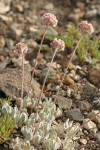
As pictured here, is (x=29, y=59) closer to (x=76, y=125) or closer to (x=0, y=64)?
(x=0, y=64)

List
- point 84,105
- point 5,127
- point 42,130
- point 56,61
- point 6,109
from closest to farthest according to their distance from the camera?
point 5,127
point 42,130
point 6,109
point 84,105
point 56,61

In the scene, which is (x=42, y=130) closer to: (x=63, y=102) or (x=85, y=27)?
(x=63, y=102)

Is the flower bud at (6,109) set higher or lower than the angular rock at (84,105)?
lower

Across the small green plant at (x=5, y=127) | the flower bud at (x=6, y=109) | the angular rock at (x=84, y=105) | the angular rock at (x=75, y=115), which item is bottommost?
the small green plant at (x=5, y=127)

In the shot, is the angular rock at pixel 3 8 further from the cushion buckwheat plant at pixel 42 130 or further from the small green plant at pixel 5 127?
the small green plant at pixel 5 127

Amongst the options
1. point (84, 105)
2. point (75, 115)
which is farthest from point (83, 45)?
point (75, 115)

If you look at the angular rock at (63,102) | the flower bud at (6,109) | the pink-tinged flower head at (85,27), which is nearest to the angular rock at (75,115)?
the angular rock at (63,102)

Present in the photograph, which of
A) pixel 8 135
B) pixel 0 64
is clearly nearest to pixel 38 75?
pixel 0 64
